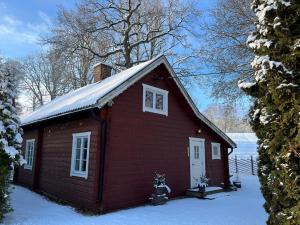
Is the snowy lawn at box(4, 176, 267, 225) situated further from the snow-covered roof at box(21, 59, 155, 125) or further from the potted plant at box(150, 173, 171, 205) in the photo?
the snow-covered roof at box(21, 59, 155, 125)

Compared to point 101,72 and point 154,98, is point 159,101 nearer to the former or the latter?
point 154,98

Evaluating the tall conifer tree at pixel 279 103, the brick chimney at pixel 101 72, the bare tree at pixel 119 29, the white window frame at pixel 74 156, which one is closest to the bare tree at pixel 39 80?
the bare tree at pixel 119 29

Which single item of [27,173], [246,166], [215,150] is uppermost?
[215,150]

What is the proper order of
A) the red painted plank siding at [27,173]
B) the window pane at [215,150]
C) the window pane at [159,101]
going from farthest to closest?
1. the window pane at [215,150]
2. the red painted plank siding at [27,173]
3. the window pane at [159,101]

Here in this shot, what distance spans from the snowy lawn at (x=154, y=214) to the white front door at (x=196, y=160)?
1.99m

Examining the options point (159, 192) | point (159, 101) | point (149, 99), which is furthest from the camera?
point (159, 101)

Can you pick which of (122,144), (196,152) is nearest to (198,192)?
(196,152)

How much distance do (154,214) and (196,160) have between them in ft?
17.9

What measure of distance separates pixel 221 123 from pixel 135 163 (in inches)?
2698

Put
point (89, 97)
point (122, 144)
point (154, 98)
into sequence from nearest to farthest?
1. point (122, 144)
2. point (89, 97)
3. point (154, 98)

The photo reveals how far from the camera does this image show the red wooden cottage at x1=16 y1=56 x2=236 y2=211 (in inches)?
388

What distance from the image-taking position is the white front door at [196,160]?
13766 mm

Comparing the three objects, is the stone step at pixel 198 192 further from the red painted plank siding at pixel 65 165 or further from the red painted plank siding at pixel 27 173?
the red painted plank siding at pixel 27 173

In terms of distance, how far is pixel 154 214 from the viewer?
9.19 metres
